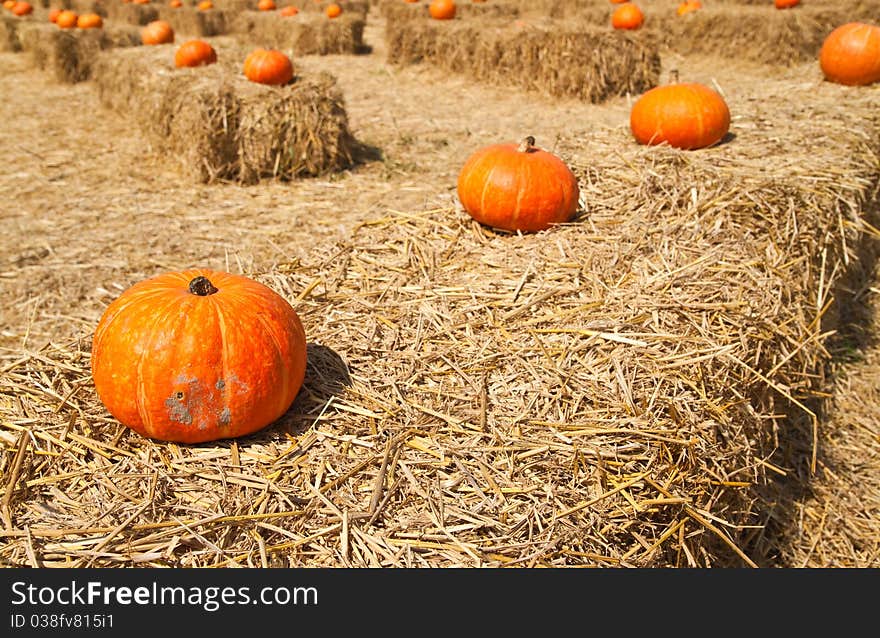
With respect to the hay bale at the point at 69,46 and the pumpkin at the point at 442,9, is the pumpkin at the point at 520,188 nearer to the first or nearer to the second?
the hay bale at the point at 69,46

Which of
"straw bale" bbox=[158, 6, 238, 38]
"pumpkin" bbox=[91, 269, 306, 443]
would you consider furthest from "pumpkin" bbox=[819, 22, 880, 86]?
"straw bale" bbox=[158, 6, 238, 38]

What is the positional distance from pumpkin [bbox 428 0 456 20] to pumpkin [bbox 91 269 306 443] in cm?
1441

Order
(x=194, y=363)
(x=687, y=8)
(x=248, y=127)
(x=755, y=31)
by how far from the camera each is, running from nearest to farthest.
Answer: (x=194, y=363)
(x=248, y=127)
(x=755, y=31)
(x=687, y=8)

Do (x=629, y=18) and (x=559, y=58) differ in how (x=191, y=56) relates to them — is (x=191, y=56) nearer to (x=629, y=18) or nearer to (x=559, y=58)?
(x=559, y=58)

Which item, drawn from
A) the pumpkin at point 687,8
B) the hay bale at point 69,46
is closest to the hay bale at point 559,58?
the pumpkin at point 687,8

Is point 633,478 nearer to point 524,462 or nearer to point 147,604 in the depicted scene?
point 524,462

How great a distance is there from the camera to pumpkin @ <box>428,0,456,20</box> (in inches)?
602

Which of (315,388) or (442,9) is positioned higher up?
(442,9)

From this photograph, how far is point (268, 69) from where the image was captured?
7.83m

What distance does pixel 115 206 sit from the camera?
6.68 meters

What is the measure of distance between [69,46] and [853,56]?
527 inches

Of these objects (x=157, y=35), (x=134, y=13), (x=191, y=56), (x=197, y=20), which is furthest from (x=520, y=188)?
(x=134, y=13)

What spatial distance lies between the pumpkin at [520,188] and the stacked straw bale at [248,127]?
3658 mm

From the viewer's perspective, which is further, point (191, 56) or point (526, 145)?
point (191, 56)
